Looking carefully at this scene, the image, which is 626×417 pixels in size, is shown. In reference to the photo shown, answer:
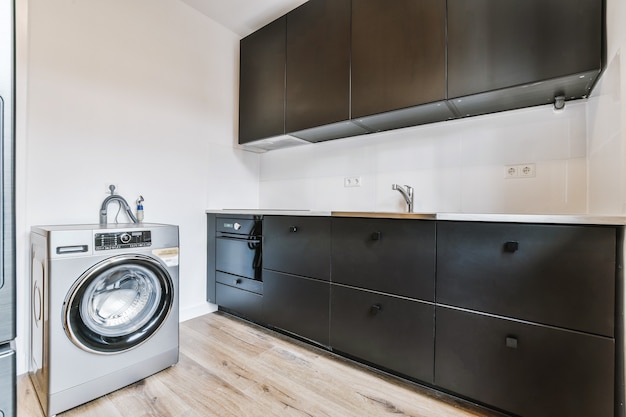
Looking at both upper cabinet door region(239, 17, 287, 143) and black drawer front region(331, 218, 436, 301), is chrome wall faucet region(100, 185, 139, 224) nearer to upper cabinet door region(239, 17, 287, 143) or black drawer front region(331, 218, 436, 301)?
upper cabinet door region(239, 17, 287, 143)

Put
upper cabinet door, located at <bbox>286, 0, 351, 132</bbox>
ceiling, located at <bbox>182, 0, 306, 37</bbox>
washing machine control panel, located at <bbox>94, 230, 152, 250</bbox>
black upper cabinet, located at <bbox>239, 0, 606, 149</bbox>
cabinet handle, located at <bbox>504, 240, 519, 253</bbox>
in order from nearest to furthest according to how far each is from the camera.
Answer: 1. cabinet handle, located at <bbox>504, 240, 519, 253</bbox>
2. black upper cabinet, located at <bbox>239, 0, 606, 149</bbox>
3. washing machine control panel, located at <bbox>94, 230, 152, 250</bbox>
4. upper cabinet door, located at <bbox>286, 0, 351, 132</bbox>
5. ceiling, located at <bbox>182, 0, 306, 37</bbox>

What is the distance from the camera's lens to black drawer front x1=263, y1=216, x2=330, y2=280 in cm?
185

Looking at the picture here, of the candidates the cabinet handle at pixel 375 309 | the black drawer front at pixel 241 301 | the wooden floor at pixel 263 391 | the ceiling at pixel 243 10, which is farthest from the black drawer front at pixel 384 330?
the ceiling at pixel 243 10

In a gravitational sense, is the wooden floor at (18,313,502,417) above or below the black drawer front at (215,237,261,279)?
below

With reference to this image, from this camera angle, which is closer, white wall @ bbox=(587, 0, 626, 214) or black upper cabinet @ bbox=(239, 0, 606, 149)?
white wall @ bbox=(587, 0, 626, 214)

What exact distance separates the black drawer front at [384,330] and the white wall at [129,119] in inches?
54.6

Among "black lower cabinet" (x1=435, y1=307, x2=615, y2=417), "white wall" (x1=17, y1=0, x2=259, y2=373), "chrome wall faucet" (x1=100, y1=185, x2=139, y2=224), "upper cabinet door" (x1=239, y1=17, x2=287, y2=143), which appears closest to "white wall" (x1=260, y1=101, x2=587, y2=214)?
"upper cabinet door" (x1=239, y1=17, x2=287, y2=143)

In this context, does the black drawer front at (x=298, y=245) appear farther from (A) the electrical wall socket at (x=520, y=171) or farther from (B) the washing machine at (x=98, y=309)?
(A) the electrical wall socket at (x=520, y=171)

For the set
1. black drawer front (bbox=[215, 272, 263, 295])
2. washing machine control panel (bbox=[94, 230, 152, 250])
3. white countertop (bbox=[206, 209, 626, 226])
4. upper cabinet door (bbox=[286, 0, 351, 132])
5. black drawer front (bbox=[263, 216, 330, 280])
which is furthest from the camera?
black drawer front (bbox=[215, 272, 263, 295])

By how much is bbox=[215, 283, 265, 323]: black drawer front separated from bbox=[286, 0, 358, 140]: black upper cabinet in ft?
4.32

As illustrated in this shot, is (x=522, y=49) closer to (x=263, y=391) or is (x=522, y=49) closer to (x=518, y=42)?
(x=518, y=42)

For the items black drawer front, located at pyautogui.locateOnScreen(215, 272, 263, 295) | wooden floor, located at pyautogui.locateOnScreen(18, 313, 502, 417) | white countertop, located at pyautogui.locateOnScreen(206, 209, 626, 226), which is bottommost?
wooden floor, located at pyautogui.locateOnScreen(18, 313, 502, 417)

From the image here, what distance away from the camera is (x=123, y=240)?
1536 mm

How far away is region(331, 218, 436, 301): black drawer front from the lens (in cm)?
147
